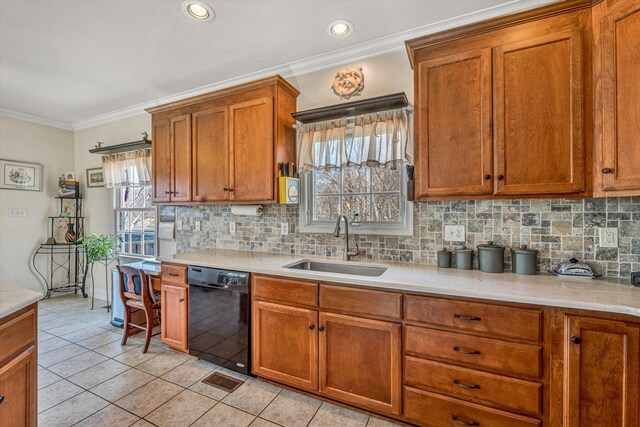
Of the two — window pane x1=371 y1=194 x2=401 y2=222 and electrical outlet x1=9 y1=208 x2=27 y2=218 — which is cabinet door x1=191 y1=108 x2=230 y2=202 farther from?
electrical outlet x1=9 y1=208 x2=27 y2=218

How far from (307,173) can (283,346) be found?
1.48 meters

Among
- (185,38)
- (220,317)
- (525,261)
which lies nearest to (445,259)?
(525,261)

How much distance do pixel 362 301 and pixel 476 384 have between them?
717 millimetres

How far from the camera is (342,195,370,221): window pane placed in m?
2.48

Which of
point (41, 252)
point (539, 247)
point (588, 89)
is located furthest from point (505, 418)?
point (41, 252)

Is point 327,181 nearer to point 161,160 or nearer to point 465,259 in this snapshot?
point 465,259

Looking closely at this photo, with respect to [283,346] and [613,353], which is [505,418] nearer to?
[613,353]

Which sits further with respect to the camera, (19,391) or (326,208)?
(326,208)

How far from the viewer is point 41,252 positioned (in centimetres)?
416

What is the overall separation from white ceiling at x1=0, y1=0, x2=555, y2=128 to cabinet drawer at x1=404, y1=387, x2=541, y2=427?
2.45 meters

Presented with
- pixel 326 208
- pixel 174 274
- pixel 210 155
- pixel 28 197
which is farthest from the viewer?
pixel 28 197

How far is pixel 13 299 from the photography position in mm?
1270

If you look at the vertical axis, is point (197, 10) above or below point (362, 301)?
above

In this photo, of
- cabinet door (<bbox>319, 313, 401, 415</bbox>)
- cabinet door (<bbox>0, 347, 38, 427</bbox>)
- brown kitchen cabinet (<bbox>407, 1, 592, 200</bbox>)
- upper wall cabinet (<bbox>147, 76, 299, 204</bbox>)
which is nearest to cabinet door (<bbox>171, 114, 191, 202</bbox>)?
upper wall cabinet (<bbox>147, 76, 299, 204</bbox>)
